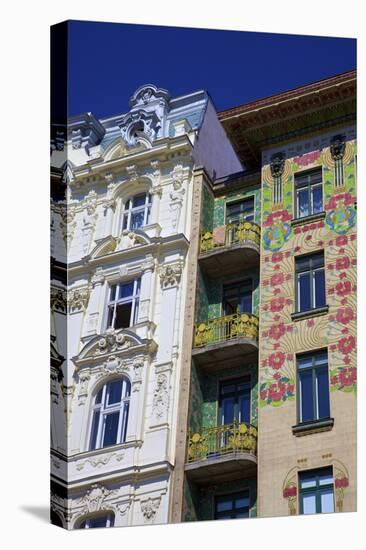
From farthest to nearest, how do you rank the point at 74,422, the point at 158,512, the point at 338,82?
the point at 338,82 < the point at 74,422 < the point at 158,512

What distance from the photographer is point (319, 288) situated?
2678 centimetres

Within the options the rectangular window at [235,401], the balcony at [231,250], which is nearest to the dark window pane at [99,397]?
the rectangular window at [235,401]

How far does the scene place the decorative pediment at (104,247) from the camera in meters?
28.3

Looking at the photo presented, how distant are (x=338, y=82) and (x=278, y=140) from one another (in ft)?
6.67

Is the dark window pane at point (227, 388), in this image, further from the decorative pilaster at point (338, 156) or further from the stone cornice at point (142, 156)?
the stone cornice at point (142, 156)

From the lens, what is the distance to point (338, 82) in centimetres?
2806

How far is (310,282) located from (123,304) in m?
4.11

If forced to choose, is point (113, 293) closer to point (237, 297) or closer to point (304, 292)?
point (237, 297)

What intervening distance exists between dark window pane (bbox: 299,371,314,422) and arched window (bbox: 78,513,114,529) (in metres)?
4.22

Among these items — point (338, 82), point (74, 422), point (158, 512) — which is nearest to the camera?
point (158, 512)

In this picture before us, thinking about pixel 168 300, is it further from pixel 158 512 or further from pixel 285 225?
pixel 158 512

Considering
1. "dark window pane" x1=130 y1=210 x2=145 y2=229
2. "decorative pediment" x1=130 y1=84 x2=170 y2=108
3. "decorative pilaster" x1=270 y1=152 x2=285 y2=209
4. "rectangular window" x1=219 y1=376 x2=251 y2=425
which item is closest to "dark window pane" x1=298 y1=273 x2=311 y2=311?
"rectangular window" x1=219 y1=376 x2=251 y2=425

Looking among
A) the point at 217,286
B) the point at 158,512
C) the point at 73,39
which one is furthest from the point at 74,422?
the point at 73,39

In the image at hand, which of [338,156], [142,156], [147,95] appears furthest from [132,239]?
[338,156]
